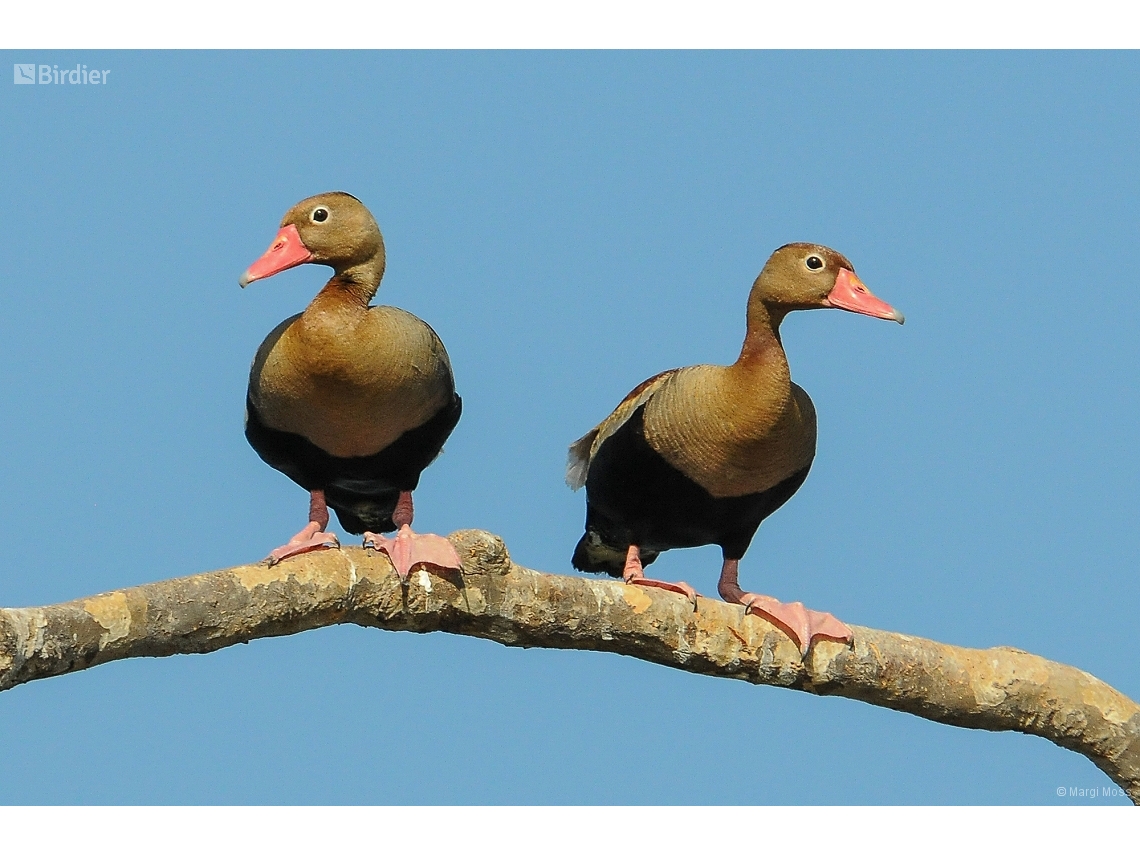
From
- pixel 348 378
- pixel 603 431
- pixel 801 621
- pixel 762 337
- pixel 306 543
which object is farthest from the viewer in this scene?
pixel 603 431

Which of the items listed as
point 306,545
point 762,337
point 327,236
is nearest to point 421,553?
point 306,545

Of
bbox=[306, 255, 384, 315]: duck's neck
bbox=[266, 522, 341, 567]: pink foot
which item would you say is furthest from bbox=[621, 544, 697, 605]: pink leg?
bbox=[306, 255, 384, 315]: duck's neck

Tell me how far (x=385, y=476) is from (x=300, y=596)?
5.96 ft

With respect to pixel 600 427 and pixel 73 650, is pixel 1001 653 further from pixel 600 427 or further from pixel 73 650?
pixel 73 650

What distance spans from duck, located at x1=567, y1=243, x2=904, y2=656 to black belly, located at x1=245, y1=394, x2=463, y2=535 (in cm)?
76

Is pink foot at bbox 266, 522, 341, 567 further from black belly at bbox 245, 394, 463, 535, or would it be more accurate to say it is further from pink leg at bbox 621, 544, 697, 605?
pink leg at bbox 621, 544, 697, 605

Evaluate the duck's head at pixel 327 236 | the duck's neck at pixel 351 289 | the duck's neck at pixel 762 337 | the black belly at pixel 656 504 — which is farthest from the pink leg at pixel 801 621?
the duck's head at pixel 327 236

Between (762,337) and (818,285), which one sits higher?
(818,285)

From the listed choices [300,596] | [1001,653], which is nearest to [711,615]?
[1001,653]

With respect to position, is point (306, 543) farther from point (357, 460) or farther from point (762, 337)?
point (762, 337)

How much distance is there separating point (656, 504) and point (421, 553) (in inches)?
63.9

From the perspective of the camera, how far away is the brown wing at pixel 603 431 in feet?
26.1

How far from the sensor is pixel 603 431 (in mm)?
8180

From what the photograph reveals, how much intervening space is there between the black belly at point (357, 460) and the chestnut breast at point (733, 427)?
1002mm
